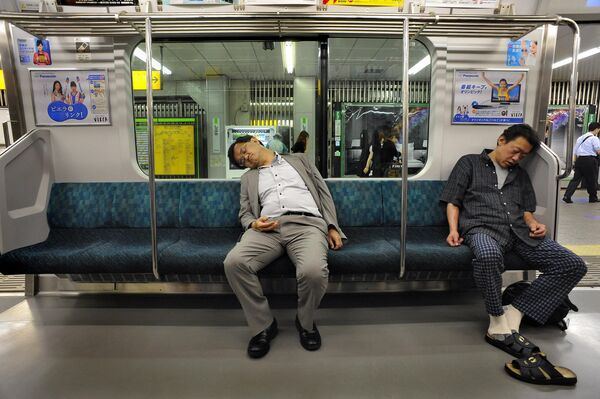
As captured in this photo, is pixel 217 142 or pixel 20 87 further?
pixel 217 142

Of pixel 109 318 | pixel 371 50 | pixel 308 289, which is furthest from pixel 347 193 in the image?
pixel 371 50

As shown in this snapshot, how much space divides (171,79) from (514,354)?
24.2 feet

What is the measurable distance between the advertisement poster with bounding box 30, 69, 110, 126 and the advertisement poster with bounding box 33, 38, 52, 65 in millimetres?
83

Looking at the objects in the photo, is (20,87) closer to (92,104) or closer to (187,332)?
(92,104)

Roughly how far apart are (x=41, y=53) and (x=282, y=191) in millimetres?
2410

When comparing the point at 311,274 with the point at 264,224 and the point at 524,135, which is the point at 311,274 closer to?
the point at 264,224

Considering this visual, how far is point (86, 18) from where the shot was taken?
2.48m

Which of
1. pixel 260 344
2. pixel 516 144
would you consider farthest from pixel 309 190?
pixel 516 144

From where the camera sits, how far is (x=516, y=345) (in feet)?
7.21

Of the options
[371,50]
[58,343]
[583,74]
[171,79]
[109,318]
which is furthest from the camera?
[583,74]

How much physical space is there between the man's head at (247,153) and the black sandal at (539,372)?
6.83ft

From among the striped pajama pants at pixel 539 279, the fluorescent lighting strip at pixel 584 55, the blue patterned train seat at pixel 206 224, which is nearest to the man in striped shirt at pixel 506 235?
the striped pajama pants at pixel 539 279

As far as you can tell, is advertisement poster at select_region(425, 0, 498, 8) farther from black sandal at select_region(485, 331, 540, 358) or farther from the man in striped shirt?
black sandal at select_region(485, 331, 540, 358)

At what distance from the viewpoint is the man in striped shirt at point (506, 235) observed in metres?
2.33
